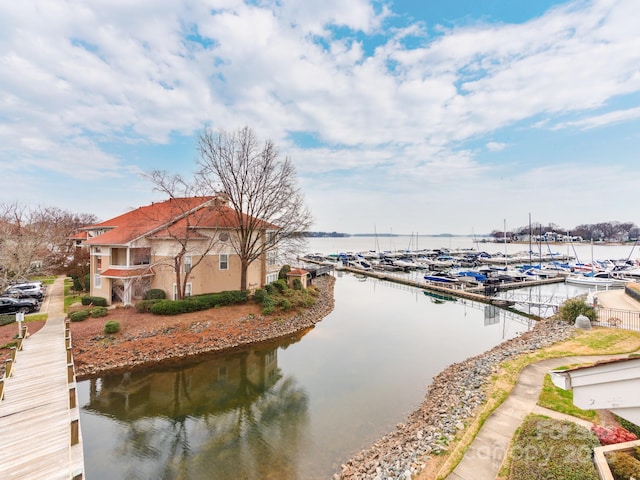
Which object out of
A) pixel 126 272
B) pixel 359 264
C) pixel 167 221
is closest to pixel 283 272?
pixel 167 221

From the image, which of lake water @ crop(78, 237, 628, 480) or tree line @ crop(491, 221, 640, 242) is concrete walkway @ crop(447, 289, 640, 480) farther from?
tree line @ crop(491, 221, 640, 242)

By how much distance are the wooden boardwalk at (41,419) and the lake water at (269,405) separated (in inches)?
62.9

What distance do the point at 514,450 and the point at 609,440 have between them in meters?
1.81

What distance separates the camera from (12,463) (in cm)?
765

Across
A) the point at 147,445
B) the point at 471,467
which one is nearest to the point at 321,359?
the point at 147,445

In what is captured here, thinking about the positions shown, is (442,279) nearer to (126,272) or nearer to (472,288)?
(472,288)

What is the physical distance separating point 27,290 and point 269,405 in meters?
26.3

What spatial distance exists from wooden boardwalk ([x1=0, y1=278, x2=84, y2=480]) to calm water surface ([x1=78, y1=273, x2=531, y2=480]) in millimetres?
1624

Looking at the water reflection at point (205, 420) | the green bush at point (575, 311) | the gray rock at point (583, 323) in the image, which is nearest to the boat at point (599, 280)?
the green bush at point (575, 311)

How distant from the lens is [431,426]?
962 centimetres

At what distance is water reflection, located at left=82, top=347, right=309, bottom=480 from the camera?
9477mm

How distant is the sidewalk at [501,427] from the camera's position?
6.93 m

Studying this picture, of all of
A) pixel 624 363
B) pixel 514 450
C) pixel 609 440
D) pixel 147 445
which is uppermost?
pixel 624 363

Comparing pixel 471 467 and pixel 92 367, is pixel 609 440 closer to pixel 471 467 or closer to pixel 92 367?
pixel 471 467
